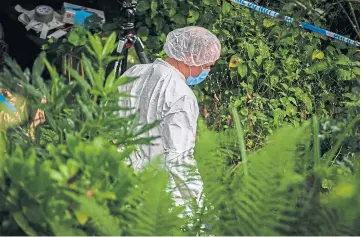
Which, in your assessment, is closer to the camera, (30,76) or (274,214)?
(274,214)

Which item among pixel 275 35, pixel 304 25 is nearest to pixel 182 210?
pixel 304 25

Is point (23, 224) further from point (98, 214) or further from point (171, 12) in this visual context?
point (171, 12)

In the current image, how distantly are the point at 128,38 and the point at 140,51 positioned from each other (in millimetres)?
110

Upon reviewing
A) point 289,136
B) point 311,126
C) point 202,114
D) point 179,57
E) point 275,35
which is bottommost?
point 202,114

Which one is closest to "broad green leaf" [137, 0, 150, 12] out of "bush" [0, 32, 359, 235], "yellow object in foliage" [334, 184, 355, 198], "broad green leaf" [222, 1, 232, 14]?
"broad green leaf" [222, 1, 232, 14]

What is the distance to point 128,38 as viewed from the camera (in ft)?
17.6

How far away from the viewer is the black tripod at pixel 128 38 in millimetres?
5305

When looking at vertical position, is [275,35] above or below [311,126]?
below

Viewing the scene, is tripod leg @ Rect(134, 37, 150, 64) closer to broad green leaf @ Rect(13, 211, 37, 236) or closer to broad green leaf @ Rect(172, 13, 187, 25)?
broad green leaf @ Rect(172, 13, 187, 25)

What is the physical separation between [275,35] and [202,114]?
729 mm

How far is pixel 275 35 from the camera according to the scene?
5.84 m

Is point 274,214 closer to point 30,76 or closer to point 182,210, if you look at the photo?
point 182,210

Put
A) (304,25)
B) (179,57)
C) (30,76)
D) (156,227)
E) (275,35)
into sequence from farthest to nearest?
(275,35) < (304,25) < (179,57) < (30,76) < (156,227)


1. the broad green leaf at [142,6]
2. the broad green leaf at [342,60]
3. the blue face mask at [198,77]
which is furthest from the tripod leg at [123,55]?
the broad green leaf at [342,60]
